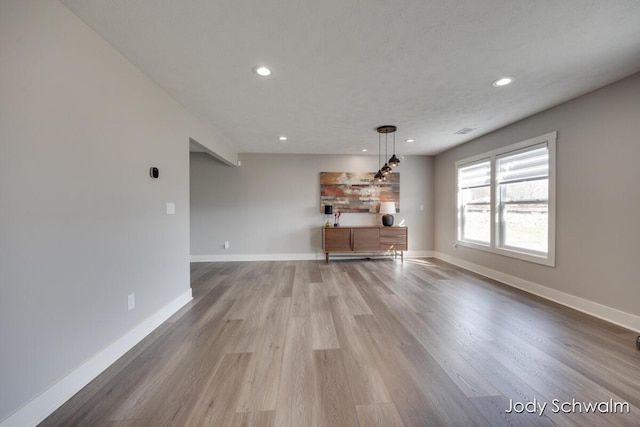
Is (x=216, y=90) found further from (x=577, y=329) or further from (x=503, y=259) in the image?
(x=503, y=259)

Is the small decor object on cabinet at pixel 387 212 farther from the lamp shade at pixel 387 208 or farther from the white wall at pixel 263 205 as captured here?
the white wall at pixel 263 205

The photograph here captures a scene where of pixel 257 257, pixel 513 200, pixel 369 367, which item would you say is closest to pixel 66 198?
pixel 369 367

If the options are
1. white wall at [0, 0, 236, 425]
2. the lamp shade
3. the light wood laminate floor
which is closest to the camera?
white wall at [0, 0, 236, 425]

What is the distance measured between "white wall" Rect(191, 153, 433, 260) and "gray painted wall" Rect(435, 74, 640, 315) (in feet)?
9.69

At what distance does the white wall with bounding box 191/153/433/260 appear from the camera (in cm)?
520

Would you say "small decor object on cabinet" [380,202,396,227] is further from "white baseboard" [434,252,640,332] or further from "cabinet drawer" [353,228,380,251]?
"white baseboard" [434,252,640,332]

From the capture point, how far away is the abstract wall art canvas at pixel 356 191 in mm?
5395

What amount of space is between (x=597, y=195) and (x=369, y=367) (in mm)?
3135

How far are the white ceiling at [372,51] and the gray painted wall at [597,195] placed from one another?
26 cm

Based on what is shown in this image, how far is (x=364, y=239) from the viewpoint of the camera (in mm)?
5086
